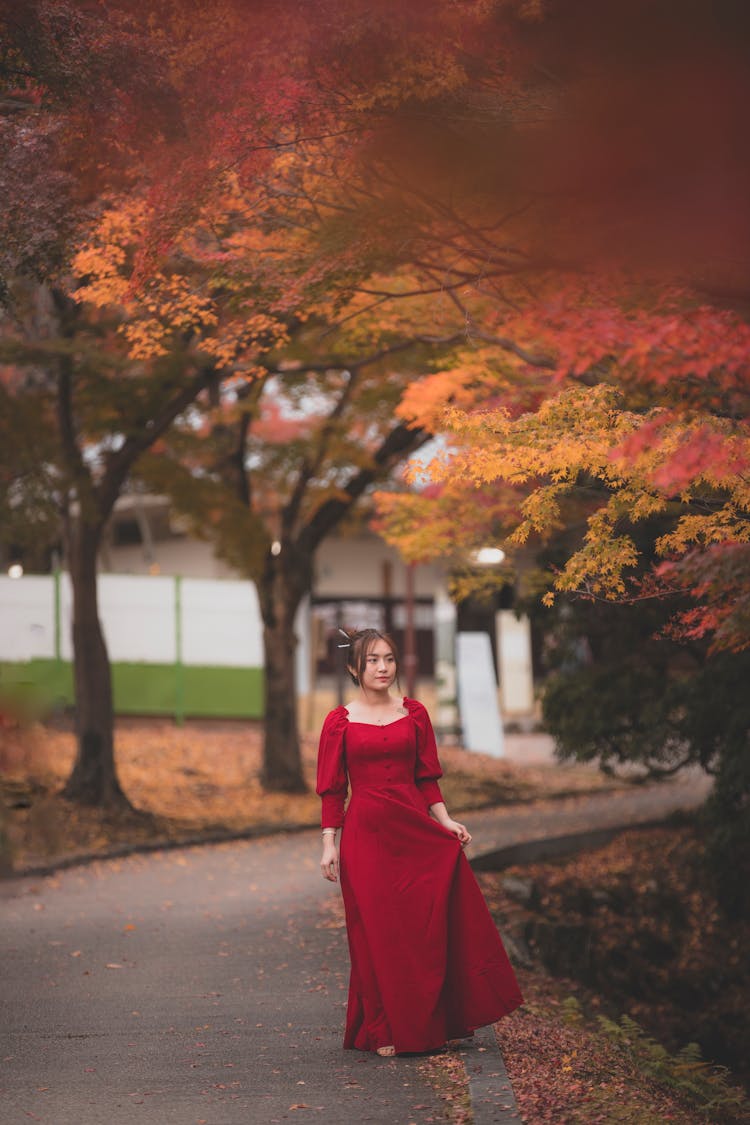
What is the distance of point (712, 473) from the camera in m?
6.55

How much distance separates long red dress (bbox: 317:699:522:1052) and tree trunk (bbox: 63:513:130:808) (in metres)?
10.6

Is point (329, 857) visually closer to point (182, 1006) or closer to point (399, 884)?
point (399, 884)

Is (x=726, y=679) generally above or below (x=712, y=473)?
below

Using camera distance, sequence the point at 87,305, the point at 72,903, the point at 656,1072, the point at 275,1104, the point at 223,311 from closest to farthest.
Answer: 1. the point at 275,1104
2. the point at 656,1072
3. the point at 223,311
4. the point at 72,903
5. the point at 87,305

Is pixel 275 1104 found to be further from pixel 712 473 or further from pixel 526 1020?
pixel 712 473

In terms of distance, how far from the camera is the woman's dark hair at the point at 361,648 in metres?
6.68

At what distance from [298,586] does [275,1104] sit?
48.9 ft

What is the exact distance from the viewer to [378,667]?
664cm

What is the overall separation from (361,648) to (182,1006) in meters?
2.64

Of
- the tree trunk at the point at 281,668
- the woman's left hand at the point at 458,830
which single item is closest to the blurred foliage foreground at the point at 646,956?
the woman's left hand at the point at 458,830

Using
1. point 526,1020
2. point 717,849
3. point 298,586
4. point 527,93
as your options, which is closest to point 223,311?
point 527,93

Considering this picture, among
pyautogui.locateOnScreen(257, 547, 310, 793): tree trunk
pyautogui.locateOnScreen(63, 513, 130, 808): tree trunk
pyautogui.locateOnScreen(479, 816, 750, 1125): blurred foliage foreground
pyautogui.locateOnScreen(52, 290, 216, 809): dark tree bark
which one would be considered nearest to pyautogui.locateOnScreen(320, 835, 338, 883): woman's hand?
pyautogui.locateOnScreen(479, 816, 750, 1125): blurred foliage foreground

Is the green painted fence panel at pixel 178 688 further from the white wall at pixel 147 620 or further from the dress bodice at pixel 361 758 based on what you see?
the dress bodice at pixel 361 758

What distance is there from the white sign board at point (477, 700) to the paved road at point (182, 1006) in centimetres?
1244
